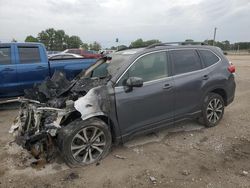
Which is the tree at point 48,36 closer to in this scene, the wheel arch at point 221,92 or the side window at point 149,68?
the wheel arch at point 221,92

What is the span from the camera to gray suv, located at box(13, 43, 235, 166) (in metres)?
3.79

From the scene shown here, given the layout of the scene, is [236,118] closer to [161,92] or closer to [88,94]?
[161,92]

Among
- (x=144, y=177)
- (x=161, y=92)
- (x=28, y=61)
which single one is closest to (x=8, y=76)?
(x=28, y=61)

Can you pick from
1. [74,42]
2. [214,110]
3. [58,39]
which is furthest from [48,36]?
[214,110]

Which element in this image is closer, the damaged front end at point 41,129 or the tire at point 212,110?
the damaged front end at point 41,129

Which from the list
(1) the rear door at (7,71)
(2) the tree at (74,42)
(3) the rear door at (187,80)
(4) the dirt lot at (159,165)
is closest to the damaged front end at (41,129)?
(4) the dirt lot at (159,165)

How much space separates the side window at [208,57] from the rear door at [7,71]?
503 cm

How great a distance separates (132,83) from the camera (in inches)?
156

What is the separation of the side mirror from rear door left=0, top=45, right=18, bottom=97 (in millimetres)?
4298

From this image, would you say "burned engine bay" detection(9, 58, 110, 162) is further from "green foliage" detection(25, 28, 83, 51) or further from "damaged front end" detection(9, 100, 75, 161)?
"green foliage" detection(25, 28, 83, 51)

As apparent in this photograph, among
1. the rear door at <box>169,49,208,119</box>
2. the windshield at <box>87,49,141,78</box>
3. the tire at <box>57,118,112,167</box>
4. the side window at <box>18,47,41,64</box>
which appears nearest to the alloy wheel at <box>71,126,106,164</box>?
the tire at <box>57,118,112,167</box>

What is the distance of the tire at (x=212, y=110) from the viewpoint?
5230mm

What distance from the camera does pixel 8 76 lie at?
22.7 feet

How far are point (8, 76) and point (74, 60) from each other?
2062mm
